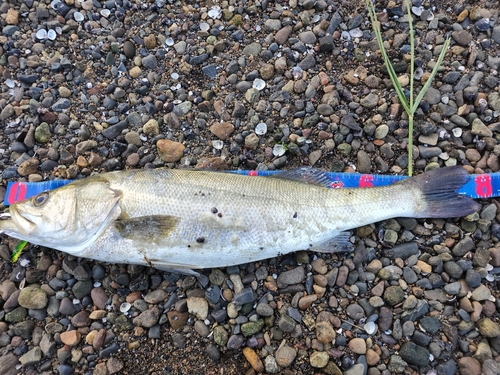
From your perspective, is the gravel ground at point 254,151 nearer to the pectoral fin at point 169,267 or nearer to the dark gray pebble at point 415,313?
the dark gray pebble at point 415,313

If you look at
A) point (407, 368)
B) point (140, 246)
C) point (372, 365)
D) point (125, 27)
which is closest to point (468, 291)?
point (407, 368)

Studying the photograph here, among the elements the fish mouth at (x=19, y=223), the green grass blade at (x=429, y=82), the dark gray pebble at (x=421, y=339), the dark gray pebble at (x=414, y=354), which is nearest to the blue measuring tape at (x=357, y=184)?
the fish mouth at (x=19, y=223)

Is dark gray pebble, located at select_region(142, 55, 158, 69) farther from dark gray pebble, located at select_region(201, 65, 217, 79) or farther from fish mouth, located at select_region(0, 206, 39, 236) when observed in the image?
fish mouth, located at select_region(0, 206, 39, 236)

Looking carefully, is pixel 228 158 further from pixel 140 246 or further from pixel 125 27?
pixel 125 27

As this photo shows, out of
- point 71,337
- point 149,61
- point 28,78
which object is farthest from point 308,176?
point 28,78

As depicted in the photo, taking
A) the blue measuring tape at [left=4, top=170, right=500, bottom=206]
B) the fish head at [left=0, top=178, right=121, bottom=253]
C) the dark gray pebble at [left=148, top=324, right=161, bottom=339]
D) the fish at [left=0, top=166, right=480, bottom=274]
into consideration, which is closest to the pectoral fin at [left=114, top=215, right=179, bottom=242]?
the fish at [left=0, top=166, right=480, bottom=274]

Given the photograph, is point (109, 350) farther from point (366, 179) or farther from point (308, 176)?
point (366, 179)
